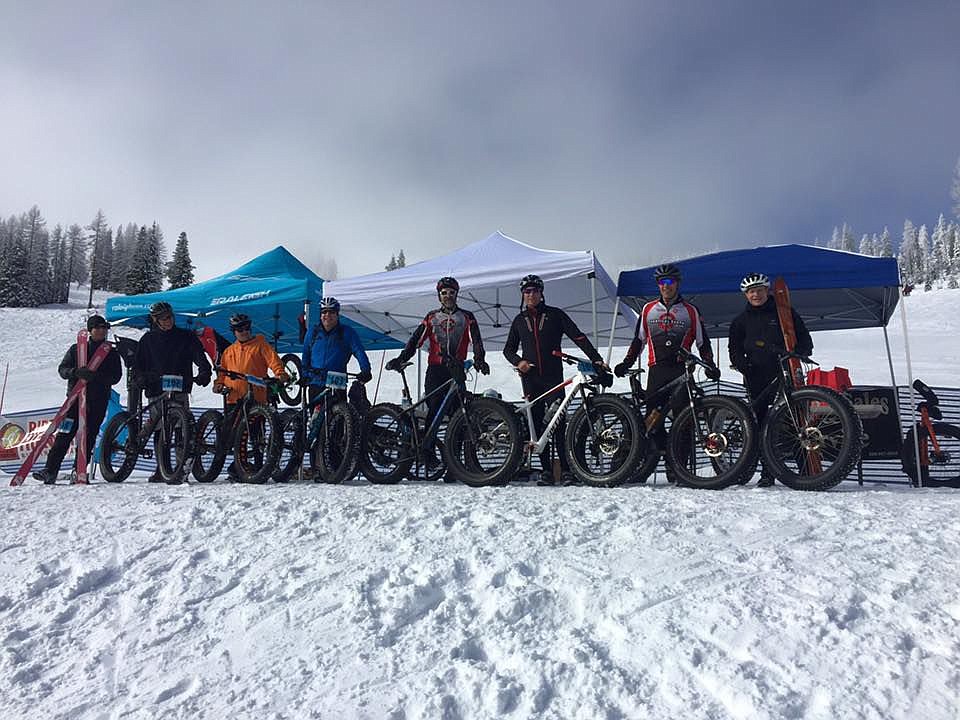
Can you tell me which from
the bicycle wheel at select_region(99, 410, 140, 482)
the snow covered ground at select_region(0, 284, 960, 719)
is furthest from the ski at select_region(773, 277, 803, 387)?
the bicycle wheel at select_region(99, 410, 140, 482)

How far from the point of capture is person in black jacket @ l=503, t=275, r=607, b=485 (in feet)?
17.6

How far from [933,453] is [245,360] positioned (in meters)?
7.35

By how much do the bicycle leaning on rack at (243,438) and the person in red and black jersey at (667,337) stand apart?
3266mm

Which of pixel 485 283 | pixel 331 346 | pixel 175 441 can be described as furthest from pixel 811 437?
pixel 175 441

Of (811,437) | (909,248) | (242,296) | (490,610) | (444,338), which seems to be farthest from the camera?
(909,248)

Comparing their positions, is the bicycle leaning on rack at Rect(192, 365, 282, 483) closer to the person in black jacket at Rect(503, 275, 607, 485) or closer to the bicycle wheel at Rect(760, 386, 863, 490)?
the person in black jacket at Rect(503, 275, 607, 485)

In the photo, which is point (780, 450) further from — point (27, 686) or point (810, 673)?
point (27, 686)

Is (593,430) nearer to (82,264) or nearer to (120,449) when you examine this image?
(120,449)

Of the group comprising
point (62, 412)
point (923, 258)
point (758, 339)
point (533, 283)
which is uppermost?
point (923, 258)

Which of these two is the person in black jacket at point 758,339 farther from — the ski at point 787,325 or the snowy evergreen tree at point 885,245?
the snowy evergreen tree at point 885,245

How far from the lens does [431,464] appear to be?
543 cm

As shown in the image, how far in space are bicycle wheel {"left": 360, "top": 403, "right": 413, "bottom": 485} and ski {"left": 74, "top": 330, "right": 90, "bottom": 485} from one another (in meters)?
2.79

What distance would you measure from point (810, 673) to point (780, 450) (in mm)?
2939

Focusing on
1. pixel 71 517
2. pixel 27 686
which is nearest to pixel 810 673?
pixel 27 686
